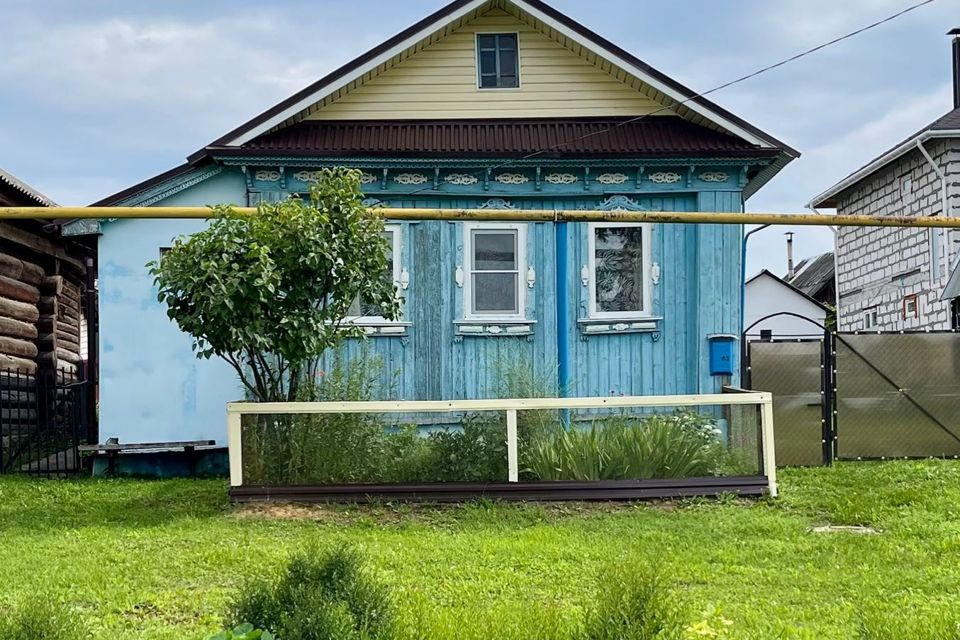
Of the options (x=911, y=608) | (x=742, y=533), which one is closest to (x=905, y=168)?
(x=742, y=533)

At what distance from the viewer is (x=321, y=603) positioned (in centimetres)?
400

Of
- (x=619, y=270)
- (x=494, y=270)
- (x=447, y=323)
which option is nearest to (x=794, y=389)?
(x=619, y=270)

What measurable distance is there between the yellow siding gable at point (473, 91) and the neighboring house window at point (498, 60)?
0.09 meters

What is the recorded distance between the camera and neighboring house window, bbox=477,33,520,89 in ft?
42.9

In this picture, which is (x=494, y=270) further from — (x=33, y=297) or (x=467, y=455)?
(x=33, y=297)

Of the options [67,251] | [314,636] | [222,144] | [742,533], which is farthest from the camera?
[67,251]

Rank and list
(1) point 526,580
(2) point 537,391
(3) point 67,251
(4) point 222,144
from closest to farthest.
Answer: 1. (1) point 526,580
2. (2) point 537,391
3. (4) point 222,144
4. (3) point 67,251

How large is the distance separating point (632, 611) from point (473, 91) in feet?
32.8

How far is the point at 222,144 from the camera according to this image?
12.2m

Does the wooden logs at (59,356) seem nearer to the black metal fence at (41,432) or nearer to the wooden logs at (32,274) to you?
the black metal fence at (41,432)

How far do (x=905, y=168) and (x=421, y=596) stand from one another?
60.7ft

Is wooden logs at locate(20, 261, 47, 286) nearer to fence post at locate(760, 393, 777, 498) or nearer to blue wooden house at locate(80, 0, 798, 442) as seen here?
blue wooden house at locate(80, 0, 798, 442)

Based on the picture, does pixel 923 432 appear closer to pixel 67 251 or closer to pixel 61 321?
pixel 67 251

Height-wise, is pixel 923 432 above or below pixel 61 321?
below
